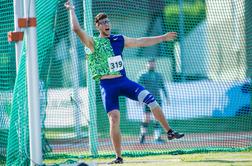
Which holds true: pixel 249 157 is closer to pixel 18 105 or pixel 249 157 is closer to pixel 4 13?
pixel 18 105

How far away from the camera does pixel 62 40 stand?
499 inches

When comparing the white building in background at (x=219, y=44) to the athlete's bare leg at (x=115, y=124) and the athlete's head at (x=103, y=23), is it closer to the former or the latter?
the athlete's head at (x=103, y=23)

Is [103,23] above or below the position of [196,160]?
above

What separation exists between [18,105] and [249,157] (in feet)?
11.9

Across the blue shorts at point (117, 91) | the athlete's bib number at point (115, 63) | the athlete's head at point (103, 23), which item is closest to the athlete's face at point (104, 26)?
the athlete's head at point (103, 23)

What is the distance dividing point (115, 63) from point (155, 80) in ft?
12.6

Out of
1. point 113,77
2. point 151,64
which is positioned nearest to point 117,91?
point 113,77

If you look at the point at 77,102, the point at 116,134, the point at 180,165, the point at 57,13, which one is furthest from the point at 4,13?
the point at 180,165

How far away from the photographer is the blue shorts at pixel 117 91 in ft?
34.0

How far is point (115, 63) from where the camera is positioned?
34.4 feet

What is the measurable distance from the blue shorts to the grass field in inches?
34.5

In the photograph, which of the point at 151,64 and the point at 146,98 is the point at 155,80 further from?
the point at 146,98

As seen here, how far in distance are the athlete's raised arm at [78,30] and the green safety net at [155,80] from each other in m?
0.85

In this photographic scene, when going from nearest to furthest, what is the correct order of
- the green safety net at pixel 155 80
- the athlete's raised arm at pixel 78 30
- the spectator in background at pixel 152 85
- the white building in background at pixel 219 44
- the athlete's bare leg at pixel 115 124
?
1. the athlete's raised arm at pixel 78 30
2. the athlete's bare leg at pixel 115 124
3. the green safety net at pixel 155 80
4. the white building in background at pixel 219 44
5. the spectator in background at pixel 152 85
